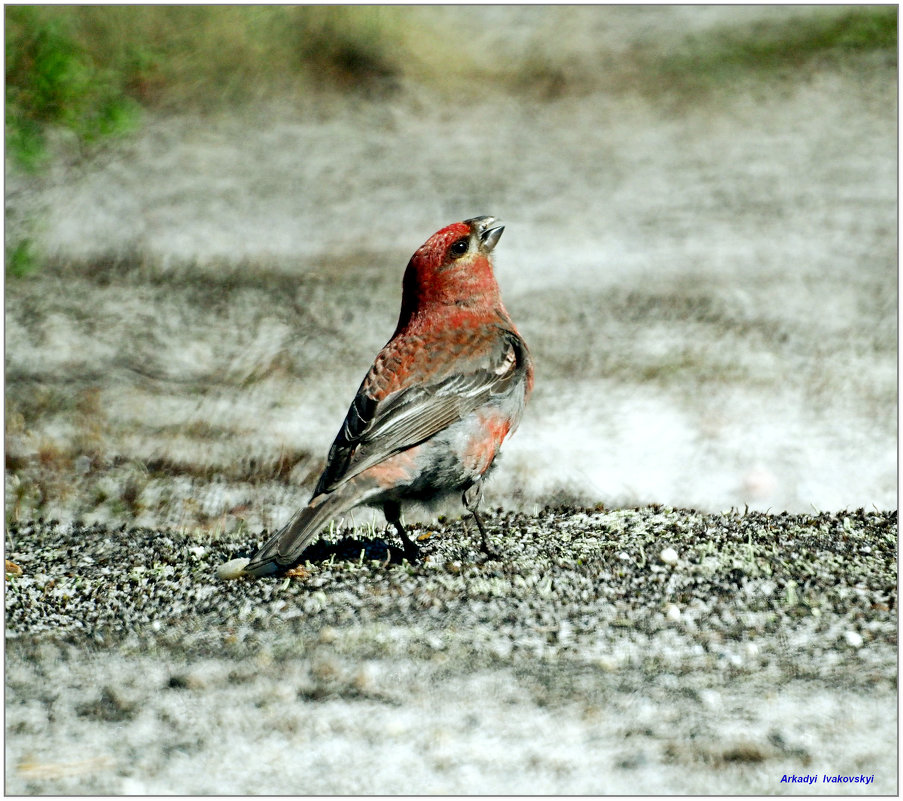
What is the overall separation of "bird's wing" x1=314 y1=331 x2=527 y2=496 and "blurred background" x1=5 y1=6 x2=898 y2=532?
4.76 ft

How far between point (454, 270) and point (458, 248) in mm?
115

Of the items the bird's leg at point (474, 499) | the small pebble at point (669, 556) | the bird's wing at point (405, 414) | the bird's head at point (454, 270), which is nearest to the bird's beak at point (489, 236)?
the bird's head at point (454, 270)

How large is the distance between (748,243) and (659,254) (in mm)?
867

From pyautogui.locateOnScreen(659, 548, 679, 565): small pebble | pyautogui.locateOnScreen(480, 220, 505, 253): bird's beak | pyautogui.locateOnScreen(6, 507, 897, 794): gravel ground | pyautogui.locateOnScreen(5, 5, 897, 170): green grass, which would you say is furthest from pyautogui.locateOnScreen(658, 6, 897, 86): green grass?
pyautogui.locateOnScreen(659, 548, 679, 565): small pebble

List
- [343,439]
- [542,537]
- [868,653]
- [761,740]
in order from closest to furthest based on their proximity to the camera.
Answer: [761,740], [868,653], [343,439], [542,537]

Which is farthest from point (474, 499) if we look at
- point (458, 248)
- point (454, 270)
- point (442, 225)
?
point (442, 225)

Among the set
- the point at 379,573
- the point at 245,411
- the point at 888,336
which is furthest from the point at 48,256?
the point at 888,336

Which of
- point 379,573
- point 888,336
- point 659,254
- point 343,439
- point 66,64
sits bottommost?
point 379,573

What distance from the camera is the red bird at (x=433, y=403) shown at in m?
4.89

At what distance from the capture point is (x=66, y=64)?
26.0 ft

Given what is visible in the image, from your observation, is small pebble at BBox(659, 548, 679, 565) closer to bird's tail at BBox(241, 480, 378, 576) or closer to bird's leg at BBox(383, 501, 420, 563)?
bird's leg at BBox(383, 501, 420, 563)

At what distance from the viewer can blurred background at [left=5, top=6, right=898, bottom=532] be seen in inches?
277

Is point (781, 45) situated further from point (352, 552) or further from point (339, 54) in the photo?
point (352, 552)

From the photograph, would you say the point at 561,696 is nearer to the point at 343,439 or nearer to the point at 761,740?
the point at 761,740
